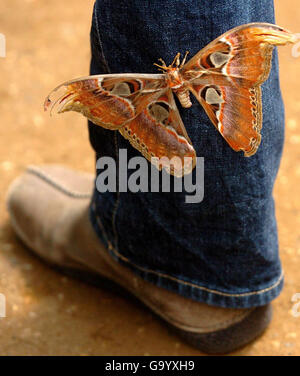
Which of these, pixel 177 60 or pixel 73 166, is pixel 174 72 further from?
pixel 73 166

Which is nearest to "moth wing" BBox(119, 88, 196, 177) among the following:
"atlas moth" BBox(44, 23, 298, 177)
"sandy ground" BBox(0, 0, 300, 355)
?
"atlas moth" BBox(44, 23, 298, 177)

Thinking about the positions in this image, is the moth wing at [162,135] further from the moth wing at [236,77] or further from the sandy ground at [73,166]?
the sandy ground at [73,166]

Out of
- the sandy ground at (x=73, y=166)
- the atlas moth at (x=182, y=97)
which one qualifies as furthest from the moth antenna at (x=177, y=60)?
the sandy ground at (x=73, y=166)

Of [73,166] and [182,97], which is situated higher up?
[182,97]

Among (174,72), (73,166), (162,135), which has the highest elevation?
(174,72)

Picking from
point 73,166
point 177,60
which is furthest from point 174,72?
point 73,166

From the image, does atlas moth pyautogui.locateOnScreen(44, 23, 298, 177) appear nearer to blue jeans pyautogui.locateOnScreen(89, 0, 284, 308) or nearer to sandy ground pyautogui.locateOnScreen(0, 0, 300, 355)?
blue jeans pyautogui.locateOnScreen(89, 0, 284, 308)
